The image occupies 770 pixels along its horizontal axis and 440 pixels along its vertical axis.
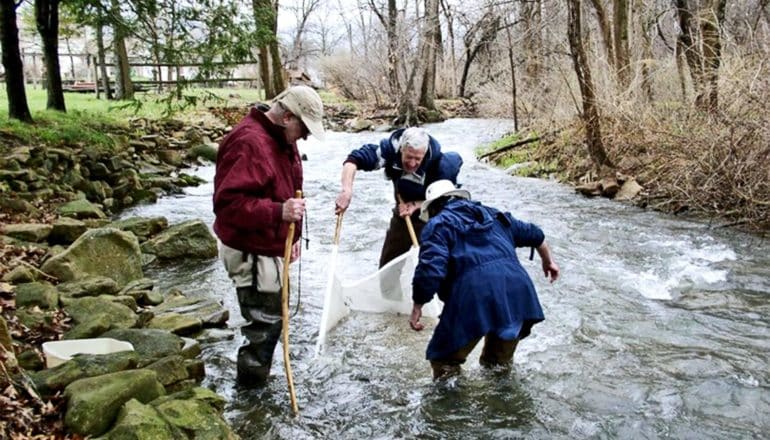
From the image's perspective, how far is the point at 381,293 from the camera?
18.4 feet

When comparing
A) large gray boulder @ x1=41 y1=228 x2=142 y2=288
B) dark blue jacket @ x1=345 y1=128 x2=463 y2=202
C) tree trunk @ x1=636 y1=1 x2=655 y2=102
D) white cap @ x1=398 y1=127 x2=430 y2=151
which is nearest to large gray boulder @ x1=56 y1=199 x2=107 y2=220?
large gray boulder @ x1=41 y1=228 x2=142 y2=288

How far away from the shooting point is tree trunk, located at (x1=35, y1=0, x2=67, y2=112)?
1357 cm

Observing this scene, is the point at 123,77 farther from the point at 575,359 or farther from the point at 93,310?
the point at 575,359

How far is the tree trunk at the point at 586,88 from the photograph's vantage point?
436 inches

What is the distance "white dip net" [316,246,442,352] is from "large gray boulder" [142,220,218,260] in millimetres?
3096

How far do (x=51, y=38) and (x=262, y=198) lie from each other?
485 inches

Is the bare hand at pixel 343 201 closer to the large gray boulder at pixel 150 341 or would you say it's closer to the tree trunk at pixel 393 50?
the large gray boulder at pixel 150 341

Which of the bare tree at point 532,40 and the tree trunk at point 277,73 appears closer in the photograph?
the bare tree at point 532,40

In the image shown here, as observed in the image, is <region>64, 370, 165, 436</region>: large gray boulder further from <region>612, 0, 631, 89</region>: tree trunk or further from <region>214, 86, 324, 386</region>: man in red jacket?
<region>612, 0, 631, 89</region>: tree trunk

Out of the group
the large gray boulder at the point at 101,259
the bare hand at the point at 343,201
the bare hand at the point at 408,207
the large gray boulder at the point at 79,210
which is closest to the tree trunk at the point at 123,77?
the large gray boulder at the point at 79,210

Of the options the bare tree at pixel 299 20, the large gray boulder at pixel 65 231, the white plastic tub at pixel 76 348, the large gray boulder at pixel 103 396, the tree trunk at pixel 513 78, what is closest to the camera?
the large gray boulder at pixel 103 396

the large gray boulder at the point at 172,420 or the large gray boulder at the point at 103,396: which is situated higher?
the large gray boulder at the point at 103,396

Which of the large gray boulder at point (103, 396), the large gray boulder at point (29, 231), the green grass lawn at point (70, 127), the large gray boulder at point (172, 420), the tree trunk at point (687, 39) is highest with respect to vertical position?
the tree trunk at point (687, 39)

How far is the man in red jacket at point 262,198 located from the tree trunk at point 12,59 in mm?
9740
